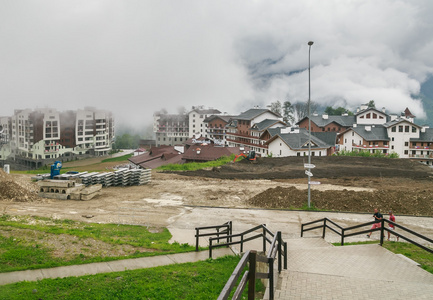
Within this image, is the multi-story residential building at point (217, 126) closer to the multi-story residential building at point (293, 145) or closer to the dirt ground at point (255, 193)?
the multi-story residential building at point (293, 145)

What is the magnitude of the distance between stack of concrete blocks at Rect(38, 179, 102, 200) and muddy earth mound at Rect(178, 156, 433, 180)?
657 inches

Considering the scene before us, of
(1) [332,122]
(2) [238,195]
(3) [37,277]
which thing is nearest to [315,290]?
(3) [37,277]

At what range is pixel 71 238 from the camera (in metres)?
14.5

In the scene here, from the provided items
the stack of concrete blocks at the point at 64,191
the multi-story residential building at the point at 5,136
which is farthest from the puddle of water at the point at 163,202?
the multi-story residential building at the point at 5,136

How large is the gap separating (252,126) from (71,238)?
7646cm

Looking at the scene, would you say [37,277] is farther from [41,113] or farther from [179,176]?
[41,113]

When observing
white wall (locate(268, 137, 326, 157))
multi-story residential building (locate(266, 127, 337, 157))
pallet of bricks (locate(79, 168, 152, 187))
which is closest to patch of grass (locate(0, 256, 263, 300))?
pallet of bricks (locate(79, 168, 152, 187))

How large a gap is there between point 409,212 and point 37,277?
22.3m

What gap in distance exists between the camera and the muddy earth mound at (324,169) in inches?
1698

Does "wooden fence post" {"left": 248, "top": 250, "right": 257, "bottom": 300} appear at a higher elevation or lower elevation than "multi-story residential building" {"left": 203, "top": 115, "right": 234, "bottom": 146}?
lower

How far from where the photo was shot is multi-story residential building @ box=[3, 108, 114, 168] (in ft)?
331

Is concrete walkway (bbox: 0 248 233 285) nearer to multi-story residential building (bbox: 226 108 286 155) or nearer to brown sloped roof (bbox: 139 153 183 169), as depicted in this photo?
brown sloped roof (bbox: 139 153 183 169)

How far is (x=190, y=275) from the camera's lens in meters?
10.3

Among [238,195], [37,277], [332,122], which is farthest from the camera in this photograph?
[332,122]
